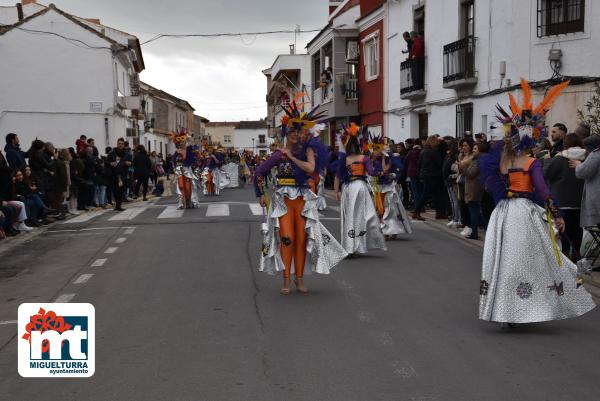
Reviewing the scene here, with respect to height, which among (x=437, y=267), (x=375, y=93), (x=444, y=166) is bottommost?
(x=437, y=267)

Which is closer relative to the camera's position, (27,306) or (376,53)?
(27,306)

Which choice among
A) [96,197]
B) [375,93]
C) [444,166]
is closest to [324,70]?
[375,93]

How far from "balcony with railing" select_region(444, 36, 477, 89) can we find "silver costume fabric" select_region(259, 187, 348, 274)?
14277mm

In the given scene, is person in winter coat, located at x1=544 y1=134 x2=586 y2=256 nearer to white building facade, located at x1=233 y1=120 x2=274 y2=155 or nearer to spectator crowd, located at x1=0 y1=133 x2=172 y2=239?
spectator crowd, located at x1=0 y1=133 x2=172 y2=239

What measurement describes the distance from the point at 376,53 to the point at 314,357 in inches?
1083

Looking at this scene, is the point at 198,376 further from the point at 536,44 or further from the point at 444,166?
the point at 536,44

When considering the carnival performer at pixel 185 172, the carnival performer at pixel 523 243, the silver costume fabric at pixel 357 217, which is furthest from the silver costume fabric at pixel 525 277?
the carnival performer at pixel 185 172

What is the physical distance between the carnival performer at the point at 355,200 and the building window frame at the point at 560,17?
8.92 meters

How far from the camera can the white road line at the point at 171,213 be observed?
61.3 ft

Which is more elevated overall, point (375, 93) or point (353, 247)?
point (375, 93)

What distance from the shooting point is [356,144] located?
11906 mm

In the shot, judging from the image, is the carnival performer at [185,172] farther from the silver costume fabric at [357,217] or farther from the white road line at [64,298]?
the white road line at [64,298]

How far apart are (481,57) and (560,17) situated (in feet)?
11.2

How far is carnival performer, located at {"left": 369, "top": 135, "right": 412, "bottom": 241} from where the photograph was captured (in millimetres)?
13961
